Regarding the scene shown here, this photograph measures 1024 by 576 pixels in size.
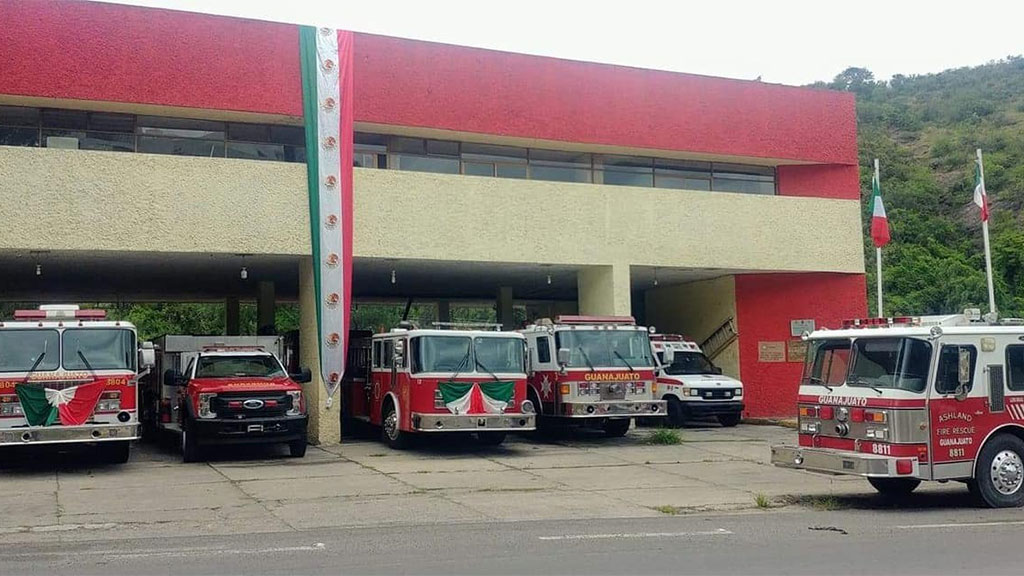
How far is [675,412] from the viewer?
24047 millimetres

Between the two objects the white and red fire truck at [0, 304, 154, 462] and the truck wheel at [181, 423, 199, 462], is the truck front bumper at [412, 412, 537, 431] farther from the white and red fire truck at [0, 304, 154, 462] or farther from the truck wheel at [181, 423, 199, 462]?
the white and red fire truck at [0, 304, 154, 462]

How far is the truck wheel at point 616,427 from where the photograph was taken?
21.9m

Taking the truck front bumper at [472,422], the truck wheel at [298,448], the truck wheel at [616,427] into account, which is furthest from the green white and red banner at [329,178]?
the truck wheel at [616,427]

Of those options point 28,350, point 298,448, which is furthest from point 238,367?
point 28,350

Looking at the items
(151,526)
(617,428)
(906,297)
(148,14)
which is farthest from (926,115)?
(151,526)

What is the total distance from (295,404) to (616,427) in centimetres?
736

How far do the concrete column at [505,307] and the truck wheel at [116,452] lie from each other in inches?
548

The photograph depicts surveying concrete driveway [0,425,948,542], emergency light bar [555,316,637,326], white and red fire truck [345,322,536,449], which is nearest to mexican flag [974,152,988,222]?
concrete driveway [0,425,948,542]

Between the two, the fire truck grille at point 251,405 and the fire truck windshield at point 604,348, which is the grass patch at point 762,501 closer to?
the fire truck windshield at point 604,348

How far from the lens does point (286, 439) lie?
17766mm

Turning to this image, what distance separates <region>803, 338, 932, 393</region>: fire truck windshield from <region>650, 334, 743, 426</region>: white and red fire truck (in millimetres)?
10174

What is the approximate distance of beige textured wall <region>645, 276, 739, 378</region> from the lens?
87.4ft

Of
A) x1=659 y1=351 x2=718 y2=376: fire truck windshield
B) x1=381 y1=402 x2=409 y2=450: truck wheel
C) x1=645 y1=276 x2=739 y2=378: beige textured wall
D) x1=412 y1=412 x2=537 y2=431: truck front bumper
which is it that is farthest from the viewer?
x1=645 y1=276 x2=739 y2=378: beige textured wall

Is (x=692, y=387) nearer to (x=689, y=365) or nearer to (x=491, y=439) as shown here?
(x=689, y=365)
